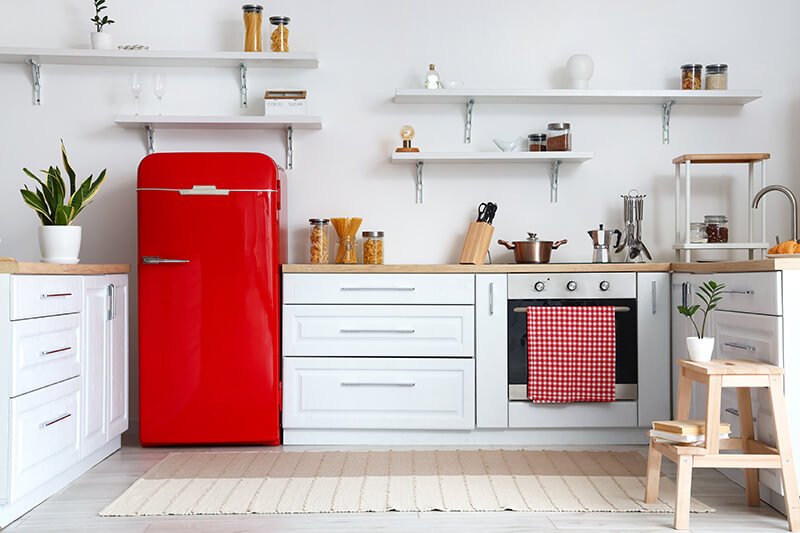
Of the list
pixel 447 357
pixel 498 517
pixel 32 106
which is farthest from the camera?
pixel 32 106

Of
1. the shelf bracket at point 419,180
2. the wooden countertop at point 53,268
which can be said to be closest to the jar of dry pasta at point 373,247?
the shelf bracket at point 419,180

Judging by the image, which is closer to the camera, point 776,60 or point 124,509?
point 124,509

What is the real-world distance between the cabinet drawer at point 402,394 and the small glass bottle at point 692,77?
1.78m

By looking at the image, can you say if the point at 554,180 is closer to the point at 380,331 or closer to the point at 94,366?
the point at 380,331

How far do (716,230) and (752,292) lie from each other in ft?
4.19

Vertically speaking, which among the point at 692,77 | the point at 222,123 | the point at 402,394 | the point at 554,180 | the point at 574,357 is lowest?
the point at 402,394

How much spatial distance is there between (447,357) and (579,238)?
1006 mm

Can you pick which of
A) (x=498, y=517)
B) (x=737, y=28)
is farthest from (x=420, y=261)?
(x=737, y=28)

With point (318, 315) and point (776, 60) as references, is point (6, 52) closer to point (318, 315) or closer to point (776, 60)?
point (318, 315)

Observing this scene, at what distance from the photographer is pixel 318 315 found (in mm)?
3809

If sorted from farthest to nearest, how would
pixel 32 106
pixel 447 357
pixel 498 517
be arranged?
pixel 32 106 → pixel 447 357 → pixel 498 517

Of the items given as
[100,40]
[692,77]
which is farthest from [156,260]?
[692,77]

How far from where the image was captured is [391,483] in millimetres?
3078

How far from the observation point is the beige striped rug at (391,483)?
2.79 meters
